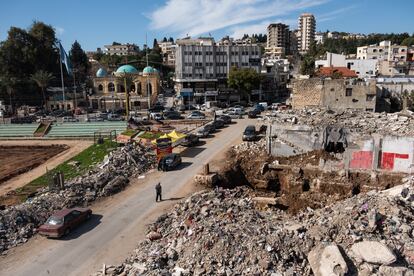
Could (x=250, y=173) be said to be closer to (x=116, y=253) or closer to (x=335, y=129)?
(x=335, y=129)

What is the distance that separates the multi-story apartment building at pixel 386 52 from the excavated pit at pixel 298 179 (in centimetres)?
7303

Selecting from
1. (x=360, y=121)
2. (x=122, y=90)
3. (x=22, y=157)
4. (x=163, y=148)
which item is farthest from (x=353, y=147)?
(x=122, y=90)

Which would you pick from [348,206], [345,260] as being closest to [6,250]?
[345,260]

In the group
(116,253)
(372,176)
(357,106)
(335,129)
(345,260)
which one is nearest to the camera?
(345,260)

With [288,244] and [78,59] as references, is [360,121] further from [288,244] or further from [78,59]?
[78,59]

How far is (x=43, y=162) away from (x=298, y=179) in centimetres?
2584

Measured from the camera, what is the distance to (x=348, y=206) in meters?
19.2

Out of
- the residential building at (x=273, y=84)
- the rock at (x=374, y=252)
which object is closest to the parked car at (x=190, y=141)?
the rock at (x=374, y=252)

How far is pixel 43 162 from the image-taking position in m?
38.0

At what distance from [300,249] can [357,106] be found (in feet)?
107

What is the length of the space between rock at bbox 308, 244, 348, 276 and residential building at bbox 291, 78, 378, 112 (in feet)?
102

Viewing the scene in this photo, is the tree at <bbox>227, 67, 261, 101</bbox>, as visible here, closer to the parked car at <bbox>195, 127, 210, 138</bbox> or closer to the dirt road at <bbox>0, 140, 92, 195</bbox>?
the parked car at <bbox>195, 127, 210, 138</bbox>

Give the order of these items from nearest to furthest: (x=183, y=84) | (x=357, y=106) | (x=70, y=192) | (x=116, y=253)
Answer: (x=116, y=253) < (x=70, y=192) < (x=357, y=106) < (x=183, y=84)

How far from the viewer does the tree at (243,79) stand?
227ft
